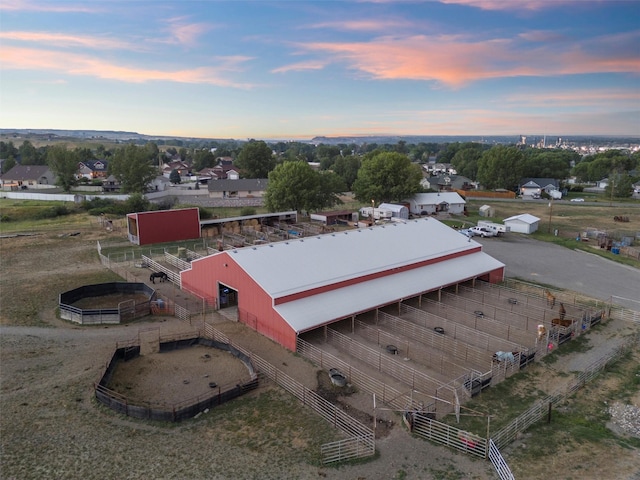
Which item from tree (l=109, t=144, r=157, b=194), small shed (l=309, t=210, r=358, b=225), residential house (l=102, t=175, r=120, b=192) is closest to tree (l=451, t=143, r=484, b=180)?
small shed (l=309, t=210, r=358, b=225)

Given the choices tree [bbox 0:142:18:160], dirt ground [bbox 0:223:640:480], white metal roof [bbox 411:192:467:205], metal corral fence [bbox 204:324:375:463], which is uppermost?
tree [bbox 0:142:18:160]

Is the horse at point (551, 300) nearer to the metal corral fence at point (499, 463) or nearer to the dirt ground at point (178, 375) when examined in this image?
the metal corral fence at point (499, 463)

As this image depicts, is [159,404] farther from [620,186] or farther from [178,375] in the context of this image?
[620,186]

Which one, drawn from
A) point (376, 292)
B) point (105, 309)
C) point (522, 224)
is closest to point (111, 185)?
point (105, 309)

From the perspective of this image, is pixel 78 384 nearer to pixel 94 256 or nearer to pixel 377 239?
pixel 377 239

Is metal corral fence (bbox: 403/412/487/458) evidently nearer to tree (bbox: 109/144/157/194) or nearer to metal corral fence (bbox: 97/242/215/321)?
metal corral fence (bbox: 97/242/215/321)

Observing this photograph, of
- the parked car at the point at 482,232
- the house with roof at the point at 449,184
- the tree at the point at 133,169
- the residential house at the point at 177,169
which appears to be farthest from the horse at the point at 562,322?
the residential house at the point at 177,169
